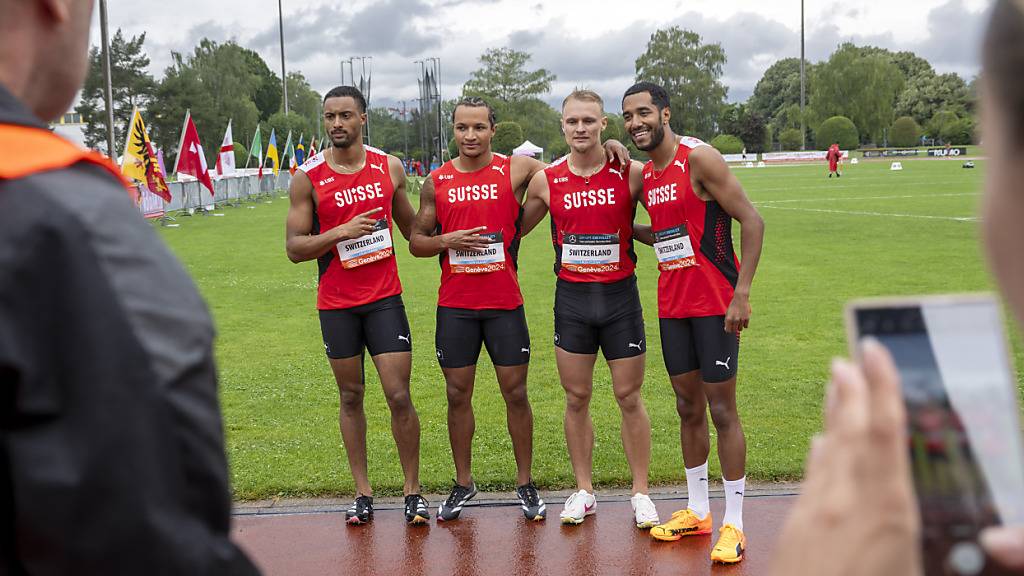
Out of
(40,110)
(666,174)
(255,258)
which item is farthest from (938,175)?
(40,110)

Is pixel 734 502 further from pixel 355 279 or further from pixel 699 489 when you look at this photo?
pixel 355 279

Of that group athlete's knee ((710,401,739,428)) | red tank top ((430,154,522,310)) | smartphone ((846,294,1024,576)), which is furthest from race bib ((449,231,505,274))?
smartphone ((846,294,1024,576))

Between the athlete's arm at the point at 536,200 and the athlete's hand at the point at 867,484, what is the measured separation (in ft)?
17.3

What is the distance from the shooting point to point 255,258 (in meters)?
20.1

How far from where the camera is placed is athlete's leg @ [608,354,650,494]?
5777 millimetres

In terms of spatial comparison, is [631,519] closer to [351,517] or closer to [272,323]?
[351,517]

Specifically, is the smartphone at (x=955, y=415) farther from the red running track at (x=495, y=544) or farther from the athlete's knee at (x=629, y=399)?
the athlete's knee at (x=629, y=399)

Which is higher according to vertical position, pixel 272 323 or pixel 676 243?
pixel 676 243

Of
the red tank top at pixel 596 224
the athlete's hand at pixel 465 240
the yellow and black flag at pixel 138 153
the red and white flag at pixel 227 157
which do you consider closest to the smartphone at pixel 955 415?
the red tank top at pixel 596 224

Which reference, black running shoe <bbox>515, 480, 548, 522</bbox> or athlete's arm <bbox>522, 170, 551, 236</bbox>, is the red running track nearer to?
black running shoe <bbox>515, 480, 548, 522</bbox>

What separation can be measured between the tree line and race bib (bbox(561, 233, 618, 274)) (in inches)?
2055

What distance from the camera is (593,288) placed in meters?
5.88

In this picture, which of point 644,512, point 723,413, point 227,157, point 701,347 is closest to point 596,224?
point 701,347

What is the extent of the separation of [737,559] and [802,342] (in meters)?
5.84
